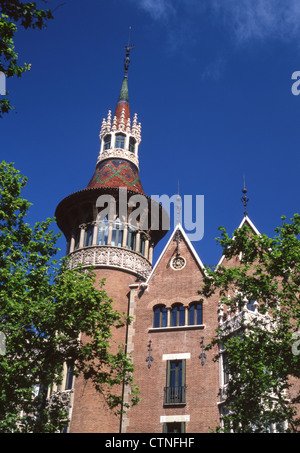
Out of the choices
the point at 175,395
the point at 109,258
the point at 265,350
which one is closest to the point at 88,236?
the point at 109,258

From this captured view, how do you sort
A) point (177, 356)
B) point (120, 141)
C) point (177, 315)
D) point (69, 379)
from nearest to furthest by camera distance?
point (177, 356) → point (69, 379) → point (177, 315) → point (120, 141)

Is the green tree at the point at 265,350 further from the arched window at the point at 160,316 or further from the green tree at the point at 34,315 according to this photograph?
the arched window at the point at 160,316

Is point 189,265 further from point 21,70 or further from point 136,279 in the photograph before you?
point 21,70

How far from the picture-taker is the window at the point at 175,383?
99.2ft

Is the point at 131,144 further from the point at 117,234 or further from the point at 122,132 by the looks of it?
the point at 117,234

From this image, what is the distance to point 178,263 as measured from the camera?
35375 mm

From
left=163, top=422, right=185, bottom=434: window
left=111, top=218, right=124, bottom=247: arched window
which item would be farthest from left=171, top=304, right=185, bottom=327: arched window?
left=111, top=218, right=124, bottom=247: arched window

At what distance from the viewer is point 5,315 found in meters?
22.3

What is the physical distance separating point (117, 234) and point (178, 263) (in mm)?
4450

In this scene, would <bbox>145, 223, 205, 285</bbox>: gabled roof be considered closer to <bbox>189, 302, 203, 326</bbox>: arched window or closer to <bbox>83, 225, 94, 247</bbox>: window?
<bbox>189, 302, 203, 326</bbox>: arched window

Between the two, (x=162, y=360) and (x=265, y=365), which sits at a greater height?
Answer: (x=162, y=360)

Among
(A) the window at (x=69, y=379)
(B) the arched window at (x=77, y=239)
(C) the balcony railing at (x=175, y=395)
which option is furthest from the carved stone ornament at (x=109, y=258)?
(C) the balcony railing at (x=175, y=395)
